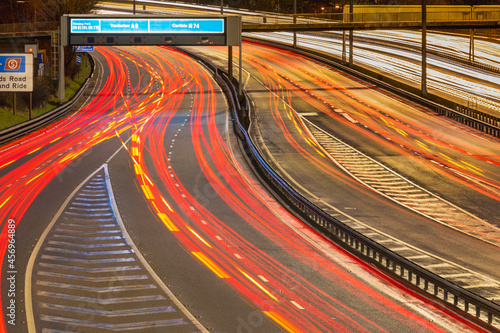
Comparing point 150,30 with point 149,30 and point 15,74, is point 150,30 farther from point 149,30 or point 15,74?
point 15,74

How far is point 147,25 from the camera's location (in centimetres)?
5231

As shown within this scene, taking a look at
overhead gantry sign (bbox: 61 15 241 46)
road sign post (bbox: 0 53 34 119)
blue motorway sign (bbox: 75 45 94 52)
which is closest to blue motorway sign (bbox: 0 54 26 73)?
road sign post (bbox: 0 53 34 119)

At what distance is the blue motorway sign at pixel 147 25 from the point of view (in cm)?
5162

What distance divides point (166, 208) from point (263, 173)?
7180mm

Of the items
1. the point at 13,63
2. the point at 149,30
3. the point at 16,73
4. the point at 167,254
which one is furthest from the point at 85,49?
the point at 167,254

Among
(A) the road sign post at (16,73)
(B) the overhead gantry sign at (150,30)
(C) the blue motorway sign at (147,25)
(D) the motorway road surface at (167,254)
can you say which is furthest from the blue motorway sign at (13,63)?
(C) the blue motorway sign at (147,25)

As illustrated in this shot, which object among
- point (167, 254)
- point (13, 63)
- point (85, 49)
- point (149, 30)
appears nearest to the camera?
point (167, 254)

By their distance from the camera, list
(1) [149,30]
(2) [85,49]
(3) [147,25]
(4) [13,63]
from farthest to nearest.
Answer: (2) [85,49], (1) [149,30], (3) [147,25], (4) [13,63]

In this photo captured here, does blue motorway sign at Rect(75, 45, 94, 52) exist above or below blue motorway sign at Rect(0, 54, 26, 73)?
above

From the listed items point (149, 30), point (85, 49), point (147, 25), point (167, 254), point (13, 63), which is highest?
point (147, 25)

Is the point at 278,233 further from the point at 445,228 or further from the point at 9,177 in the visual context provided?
the point at 9,177

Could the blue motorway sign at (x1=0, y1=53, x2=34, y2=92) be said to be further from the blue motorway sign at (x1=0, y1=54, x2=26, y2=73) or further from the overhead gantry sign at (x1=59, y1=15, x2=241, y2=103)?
the overhead gantry sign at (x1=59, y1=15, x2=241, y2=103)

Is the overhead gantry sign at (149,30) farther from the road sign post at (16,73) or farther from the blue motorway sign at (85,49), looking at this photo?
the road sign post at (16,73)

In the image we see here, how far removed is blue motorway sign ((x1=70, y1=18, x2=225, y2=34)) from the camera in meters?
51.6
